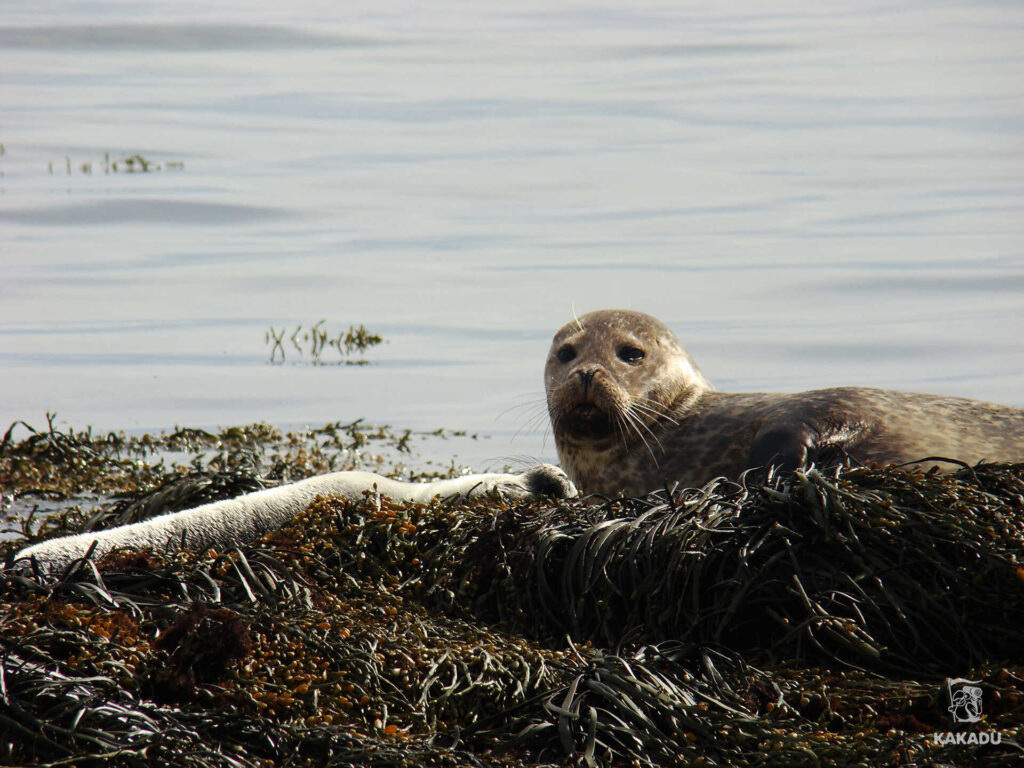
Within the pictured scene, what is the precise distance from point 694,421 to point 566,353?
29.3 inches

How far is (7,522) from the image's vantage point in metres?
6.24

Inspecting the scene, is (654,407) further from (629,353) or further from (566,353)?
(566,353)

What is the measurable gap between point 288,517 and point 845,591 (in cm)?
210

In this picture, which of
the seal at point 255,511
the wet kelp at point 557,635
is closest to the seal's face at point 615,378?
the seal at point 255,511

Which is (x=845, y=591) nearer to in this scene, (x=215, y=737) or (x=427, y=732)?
(x=427, y=732)

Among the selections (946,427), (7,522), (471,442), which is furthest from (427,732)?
(471,442)

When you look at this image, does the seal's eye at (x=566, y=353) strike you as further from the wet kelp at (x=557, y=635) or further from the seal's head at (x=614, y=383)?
the wet kelp at (x=557, y=635)

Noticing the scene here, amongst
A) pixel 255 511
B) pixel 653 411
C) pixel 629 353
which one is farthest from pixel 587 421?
pixel 255 511

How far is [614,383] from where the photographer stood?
616 centimetres

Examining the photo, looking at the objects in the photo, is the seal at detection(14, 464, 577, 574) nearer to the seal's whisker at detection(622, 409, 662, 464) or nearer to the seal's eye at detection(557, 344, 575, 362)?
the seal's whisker at detection(622, 409, 662, 464)

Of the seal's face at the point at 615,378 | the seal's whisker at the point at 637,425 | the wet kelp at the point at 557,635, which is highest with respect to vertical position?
the seal's face at the point at 615,378

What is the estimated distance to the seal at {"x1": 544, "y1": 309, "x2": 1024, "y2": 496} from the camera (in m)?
5.52

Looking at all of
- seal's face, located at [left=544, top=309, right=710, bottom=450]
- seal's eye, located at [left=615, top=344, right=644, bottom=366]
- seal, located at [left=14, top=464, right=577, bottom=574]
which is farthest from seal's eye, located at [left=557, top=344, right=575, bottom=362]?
seal, located at [left=14, top=464, right=577, bottom=574]

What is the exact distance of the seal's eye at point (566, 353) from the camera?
654 centimetres
